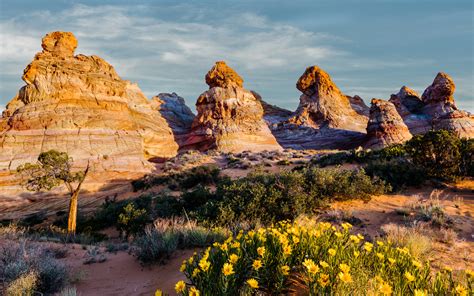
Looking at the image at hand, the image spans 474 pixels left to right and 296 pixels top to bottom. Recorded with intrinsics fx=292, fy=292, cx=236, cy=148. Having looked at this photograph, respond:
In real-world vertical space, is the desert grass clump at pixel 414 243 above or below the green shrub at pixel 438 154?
below

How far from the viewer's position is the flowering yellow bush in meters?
2.56

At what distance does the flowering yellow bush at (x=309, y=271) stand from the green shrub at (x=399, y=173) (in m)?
9.23

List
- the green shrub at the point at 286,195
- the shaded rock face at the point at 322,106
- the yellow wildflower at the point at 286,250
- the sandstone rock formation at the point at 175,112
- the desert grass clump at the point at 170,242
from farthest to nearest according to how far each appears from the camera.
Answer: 1. the shaded rock face at the point at 322,106
2. the sandstone rock formation at the point at 175,112
3. the green shrub at the point at 286,195
4. the desert grass clump at the point at 170,242
5. the yellow wildflower at the point at 286,250

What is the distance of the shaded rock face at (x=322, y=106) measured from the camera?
2061 inches

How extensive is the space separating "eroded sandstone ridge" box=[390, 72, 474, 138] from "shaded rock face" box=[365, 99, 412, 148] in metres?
5.80

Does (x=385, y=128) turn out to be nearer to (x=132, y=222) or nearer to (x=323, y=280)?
(x=132, y=222)

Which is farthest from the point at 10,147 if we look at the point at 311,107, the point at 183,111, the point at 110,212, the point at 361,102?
the point at 361,102

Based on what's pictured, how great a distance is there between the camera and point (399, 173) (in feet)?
41.1

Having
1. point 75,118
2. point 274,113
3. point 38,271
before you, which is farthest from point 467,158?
point 274,113

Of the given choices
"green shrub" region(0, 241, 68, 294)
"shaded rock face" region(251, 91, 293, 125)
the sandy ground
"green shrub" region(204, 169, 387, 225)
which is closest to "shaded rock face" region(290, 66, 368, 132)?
"shaded rock face" region(251, 91, 293, 125)

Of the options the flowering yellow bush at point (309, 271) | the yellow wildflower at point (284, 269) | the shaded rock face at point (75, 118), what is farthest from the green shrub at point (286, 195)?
the shaded rock face at point (75, 118)

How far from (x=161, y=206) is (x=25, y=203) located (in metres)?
17.0

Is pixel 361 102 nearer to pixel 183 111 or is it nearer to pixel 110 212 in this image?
pixel 183 111

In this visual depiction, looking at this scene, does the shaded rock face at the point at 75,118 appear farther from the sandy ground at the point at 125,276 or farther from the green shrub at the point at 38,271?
the green shrub at the point at 38,271
